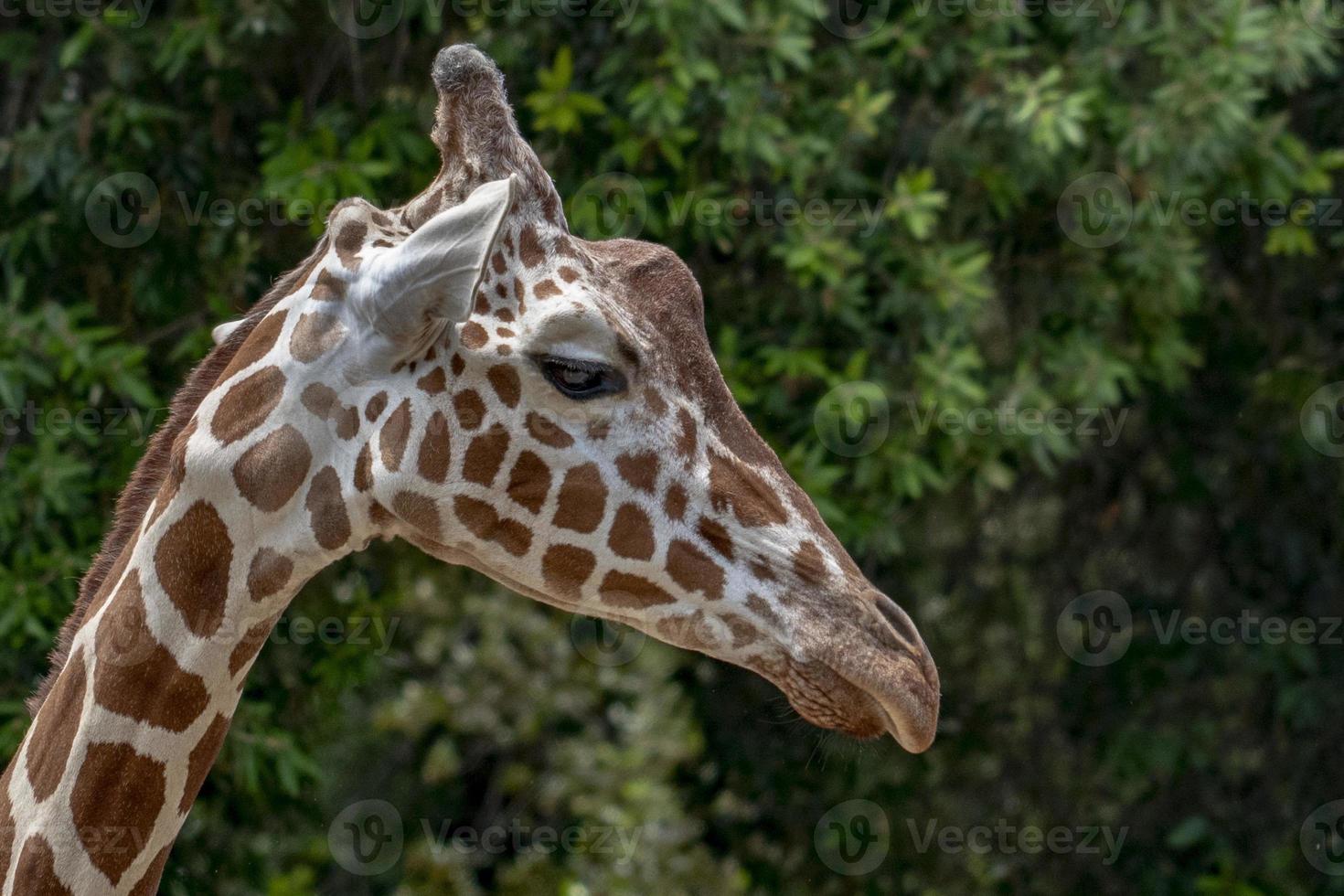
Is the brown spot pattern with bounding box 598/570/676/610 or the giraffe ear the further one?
the brown spot pattern with bounding box 598/570/676/610

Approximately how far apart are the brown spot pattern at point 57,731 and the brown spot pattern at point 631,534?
0.72 meters

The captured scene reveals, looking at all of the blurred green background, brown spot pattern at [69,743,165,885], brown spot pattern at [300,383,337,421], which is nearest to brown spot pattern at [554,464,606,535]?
brown spot pattern at [300,383,337,421]

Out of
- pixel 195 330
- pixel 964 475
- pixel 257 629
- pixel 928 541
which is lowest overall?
pixel 928 541

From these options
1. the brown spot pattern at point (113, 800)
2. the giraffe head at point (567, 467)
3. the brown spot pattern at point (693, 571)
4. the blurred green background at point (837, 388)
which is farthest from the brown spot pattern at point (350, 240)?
the blurred green background at point (837, 388)

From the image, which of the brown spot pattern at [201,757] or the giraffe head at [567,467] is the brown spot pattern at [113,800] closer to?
the brown spot pattern at [201,757]

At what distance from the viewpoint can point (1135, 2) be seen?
530cm

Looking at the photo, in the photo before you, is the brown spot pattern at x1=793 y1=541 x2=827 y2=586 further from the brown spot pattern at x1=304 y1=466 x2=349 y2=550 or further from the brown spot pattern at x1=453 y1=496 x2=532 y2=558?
the brown spot pattern at x1=304 y1=466 x2=349 y2=550

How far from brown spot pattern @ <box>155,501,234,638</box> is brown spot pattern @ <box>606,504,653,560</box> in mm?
496

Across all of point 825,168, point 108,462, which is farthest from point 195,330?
point 825,168

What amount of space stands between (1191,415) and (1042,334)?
1.48 meters

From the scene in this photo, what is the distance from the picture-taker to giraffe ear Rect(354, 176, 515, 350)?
1.94 meters

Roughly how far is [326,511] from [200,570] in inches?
7.0

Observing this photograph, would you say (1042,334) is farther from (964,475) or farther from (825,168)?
(825,168)

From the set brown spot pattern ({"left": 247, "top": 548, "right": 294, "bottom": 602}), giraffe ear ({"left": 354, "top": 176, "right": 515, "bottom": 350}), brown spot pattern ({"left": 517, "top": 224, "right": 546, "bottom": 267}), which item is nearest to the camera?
giraffe ear ({"left": 354, "top": 176, "right": 515, "bottom": 350})
